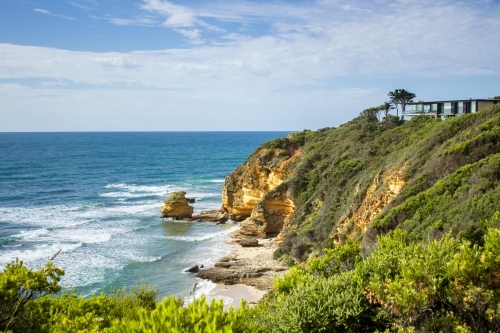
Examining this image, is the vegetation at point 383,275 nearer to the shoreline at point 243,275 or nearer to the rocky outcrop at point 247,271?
the rocky outcrop at point 247,271

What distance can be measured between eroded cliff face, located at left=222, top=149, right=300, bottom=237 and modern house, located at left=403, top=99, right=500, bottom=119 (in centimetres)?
1455

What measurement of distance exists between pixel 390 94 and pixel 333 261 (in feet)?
138

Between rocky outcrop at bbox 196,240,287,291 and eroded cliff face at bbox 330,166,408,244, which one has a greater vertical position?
eroded cliff face at bbox 330,166,408,244

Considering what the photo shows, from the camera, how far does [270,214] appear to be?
1836 inches

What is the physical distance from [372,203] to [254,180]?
24379 mm

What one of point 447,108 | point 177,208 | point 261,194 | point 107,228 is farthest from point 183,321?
point 177,208

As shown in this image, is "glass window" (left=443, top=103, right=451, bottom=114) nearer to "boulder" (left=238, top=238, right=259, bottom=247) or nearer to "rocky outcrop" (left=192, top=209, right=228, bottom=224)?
"boulder" (left=238, top=238, right=259, bottom=247)

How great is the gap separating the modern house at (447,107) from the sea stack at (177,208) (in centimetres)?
2832

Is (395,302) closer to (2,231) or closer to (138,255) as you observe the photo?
(138,255)

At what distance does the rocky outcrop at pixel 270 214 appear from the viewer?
46.3 meters

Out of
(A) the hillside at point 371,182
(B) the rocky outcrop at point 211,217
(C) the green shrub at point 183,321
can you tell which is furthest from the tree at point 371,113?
(C) the green shrub at point 183,321

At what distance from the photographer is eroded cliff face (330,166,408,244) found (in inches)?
1156

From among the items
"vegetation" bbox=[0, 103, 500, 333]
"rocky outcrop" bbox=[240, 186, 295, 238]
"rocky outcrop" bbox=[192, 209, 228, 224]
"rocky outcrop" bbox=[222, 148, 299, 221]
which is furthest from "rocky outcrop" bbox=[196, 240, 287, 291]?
"rocky outcrop" bbox=[192, 209, 228, 224]

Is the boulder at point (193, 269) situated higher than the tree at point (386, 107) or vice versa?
the tree at point (386, 107)
